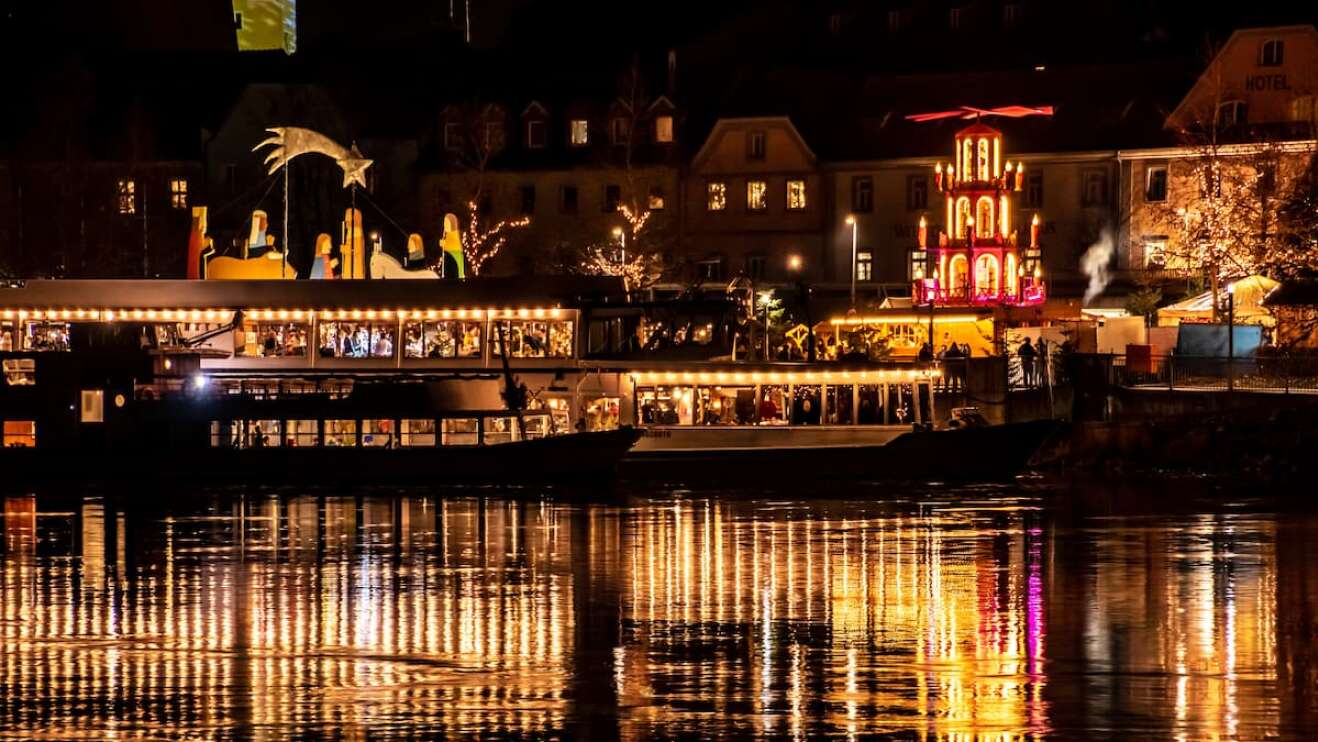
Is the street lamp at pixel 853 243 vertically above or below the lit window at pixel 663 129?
below

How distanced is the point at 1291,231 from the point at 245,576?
47017 mm

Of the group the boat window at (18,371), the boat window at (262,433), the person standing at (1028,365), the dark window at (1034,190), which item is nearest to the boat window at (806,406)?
the person standing at (1028,365)

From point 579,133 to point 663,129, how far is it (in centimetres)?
401

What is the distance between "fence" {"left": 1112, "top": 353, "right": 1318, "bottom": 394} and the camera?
69938 mm

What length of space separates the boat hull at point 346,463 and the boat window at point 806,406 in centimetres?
522

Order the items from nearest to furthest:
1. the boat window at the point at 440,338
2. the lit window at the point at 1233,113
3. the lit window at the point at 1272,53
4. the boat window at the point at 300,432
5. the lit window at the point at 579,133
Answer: the boat window at the point at 300,432
the boat window at the point at 440,338
the lit window at the point at 1272,53
the lit window at the point at 1233,113
the lit window at the point at 579,133

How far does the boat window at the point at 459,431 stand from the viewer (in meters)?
65.2

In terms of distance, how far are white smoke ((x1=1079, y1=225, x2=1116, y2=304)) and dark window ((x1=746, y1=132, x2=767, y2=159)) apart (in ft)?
45.9

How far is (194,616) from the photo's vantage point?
3628 centimetres

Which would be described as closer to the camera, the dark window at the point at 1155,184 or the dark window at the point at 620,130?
the dark window at the point at 1155,184

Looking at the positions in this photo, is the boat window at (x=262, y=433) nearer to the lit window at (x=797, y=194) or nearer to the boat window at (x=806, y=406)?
the boat window at (x=806, y=406)

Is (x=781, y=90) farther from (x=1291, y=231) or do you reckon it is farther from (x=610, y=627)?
(x=610, y=627)

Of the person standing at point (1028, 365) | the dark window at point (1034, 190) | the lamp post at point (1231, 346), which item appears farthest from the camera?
the dark window at point (1034, 190)

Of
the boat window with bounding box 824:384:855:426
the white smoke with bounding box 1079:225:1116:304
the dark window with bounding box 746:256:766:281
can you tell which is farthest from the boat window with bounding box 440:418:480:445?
the dark window with bounding box 746:256:766:281
